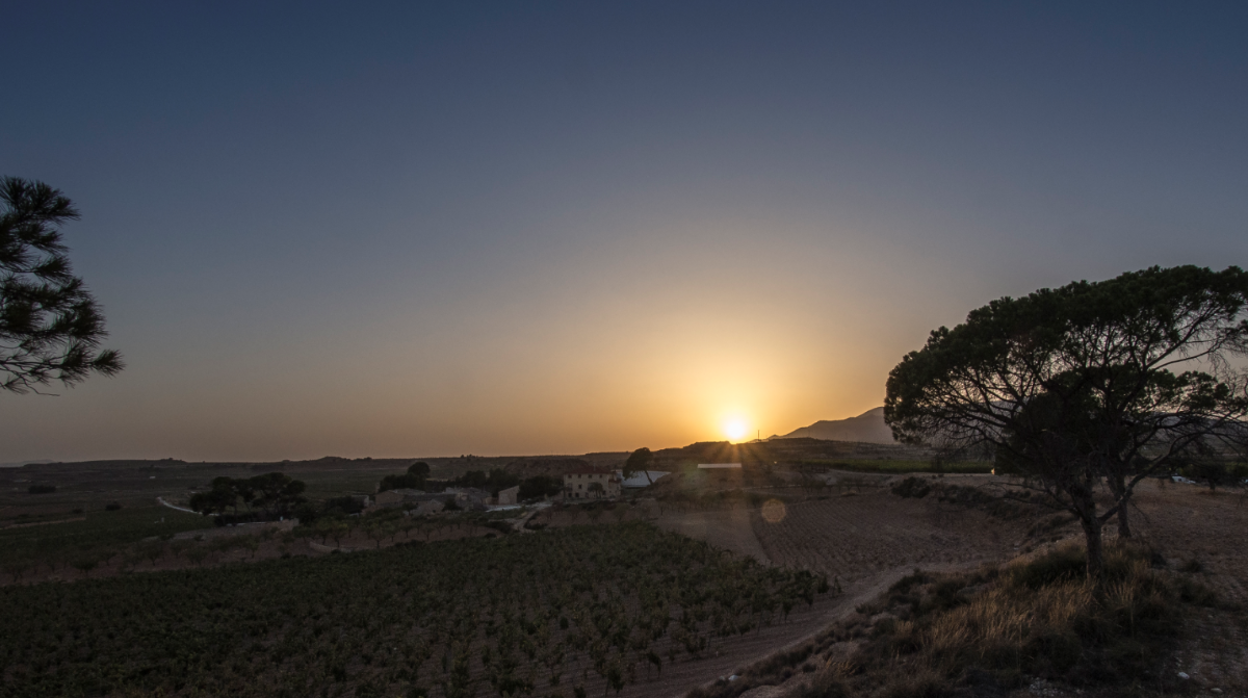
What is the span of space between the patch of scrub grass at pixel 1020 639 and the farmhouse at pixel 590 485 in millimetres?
75489

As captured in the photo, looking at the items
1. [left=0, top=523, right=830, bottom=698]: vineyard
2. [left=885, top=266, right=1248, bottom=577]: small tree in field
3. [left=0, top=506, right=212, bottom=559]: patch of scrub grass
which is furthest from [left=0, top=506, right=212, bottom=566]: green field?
[left=885, top=266, right=1248, bottom=577]: small tree in field

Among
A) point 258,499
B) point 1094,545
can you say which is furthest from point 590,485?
point 1094,545

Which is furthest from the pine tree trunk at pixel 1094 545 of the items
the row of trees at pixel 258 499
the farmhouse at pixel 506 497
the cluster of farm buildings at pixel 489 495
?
the row of trees at pixel 258 499

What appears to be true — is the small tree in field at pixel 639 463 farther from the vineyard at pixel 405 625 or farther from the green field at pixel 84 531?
the vineyard at pixel 405 625

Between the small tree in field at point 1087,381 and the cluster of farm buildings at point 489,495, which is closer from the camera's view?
the small tree in field at point 1087,381

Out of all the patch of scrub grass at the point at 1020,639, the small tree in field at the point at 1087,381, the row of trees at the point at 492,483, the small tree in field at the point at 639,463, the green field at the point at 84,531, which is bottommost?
the green field at the point at 84,531

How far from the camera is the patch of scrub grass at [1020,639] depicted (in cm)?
784

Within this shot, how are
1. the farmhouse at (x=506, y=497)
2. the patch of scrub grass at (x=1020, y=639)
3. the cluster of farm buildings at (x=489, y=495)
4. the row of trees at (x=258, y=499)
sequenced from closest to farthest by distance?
the patch of scrub grass at (x=1020, y=639) < the row of trees at (x=258, y=499) < the cluster of farm buildings at (x=489, y=495) < the farmhouse at (x=506, y=497)

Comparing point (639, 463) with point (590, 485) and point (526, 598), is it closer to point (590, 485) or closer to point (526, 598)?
point (590, 485)

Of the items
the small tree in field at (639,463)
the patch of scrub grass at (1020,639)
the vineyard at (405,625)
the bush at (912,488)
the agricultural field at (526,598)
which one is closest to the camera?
the patch of scrub grass at (1020,639)

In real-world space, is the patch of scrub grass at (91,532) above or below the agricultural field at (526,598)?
below

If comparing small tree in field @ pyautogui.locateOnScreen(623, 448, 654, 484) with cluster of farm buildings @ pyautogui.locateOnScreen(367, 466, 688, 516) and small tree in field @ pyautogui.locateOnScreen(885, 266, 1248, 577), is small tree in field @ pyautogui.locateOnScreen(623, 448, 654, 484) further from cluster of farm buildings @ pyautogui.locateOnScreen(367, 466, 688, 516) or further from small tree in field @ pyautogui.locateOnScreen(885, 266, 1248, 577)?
small tree in field @ pyautogui.locateOnScreen(885, 266, 1248, 577)

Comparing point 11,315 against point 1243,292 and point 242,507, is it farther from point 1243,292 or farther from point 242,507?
point 242,507

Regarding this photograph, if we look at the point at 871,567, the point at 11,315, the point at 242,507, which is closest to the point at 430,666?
the point at 11,315
